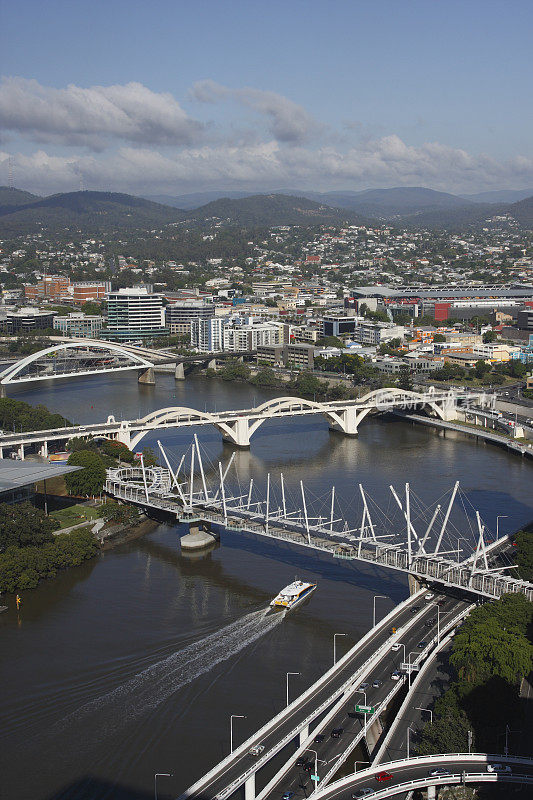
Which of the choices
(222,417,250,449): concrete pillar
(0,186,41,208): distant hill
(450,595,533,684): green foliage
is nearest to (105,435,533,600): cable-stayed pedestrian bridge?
(450,595,533,684): green foliage

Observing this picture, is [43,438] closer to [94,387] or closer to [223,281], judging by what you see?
[94,387]

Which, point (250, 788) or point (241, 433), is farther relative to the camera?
point (241, 433)

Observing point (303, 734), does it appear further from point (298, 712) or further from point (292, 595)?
point (292, 595)

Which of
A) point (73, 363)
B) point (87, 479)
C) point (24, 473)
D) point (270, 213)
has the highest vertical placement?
point (270, 213)

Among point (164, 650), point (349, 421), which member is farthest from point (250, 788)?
point (349, 421)

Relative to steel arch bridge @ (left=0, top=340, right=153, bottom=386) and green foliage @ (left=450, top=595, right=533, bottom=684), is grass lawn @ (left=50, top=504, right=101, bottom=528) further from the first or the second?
steel arch bridge @ (left=0, top=340, right=153, bottom=386)

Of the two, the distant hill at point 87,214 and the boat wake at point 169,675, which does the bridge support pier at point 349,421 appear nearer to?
the boat wake at point 169,675
